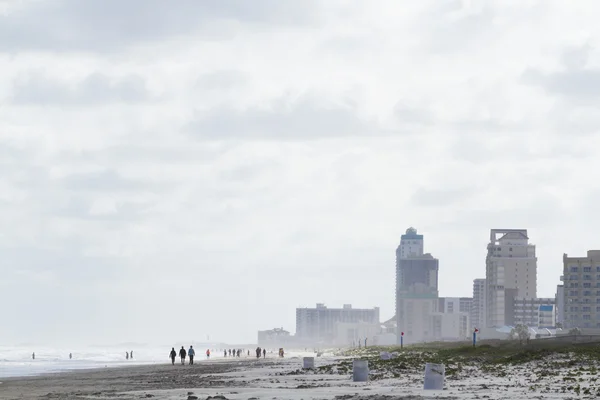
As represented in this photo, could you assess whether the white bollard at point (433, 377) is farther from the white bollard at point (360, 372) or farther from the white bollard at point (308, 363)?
the white bollard at point (308, 363)

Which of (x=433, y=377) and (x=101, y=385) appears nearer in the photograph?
(x=433, y=377)

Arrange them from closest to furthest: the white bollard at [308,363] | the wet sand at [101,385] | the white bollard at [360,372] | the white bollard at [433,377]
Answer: the white bollard at [433,377]
the wet sand at [101,385]
the white bollard at [360,372]
the white bollard at [308,363]

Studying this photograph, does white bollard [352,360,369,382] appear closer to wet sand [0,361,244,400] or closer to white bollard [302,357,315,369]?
wet sand [0,361,244,400]

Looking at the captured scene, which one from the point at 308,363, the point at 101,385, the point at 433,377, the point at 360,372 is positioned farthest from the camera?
the point at 308,363

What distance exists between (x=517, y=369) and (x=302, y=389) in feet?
57.1

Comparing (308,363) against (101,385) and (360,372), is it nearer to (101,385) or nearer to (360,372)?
(101,385)

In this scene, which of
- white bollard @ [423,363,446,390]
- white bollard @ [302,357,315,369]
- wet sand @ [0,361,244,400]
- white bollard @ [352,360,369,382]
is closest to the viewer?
white bollard @ [423,363,446,390]

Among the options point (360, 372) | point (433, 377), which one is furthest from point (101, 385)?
point (433, 377)

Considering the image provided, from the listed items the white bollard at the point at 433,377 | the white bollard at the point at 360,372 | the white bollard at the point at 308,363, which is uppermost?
the white bollard at the point at 433,377

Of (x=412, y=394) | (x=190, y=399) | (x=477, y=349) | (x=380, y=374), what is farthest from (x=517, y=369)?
(x=477, y=349)

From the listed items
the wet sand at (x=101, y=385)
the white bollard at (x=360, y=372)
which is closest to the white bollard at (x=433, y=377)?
the white bollard at (x=360, y=372)

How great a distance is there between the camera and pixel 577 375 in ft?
160

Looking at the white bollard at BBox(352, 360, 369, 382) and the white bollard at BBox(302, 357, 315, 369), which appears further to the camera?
the white bollard at BBox(302, 357, 315, 369)

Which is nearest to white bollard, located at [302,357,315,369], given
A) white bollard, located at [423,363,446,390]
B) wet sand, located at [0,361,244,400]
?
wet sand, located at [0,361,244,400]
